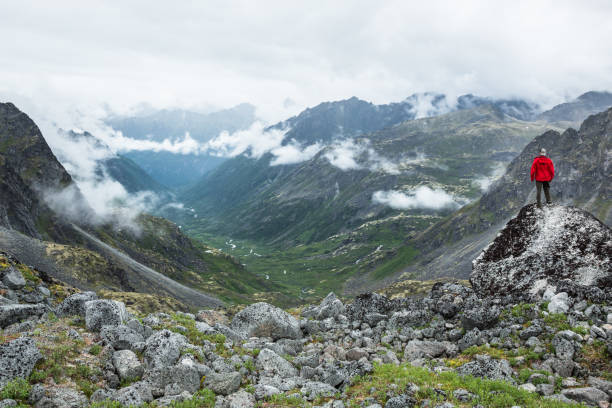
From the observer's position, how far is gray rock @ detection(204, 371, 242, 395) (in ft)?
52.2

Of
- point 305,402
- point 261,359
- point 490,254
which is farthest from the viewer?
point 490,254

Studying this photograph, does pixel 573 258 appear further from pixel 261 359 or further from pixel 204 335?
pixel 204 335

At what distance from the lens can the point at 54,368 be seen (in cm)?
1499

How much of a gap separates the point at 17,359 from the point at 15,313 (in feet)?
28.9

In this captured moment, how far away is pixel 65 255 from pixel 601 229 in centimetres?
A: 17156

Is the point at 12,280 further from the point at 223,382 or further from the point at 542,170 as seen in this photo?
the point at 542,170

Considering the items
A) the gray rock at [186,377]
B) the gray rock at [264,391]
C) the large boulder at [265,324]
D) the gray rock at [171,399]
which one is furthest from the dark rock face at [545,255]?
the gray rock at [171,399]

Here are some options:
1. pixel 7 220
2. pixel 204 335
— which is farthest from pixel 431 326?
pixel 7 220

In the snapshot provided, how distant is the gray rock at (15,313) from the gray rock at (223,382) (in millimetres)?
13175

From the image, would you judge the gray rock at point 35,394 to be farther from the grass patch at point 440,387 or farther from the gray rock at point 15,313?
the grass patch at point 440,387

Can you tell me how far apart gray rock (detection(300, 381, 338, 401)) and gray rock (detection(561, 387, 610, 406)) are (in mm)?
9696

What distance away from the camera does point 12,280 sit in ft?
99.8

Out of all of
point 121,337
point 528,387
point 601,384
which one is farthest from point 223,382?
point 601,384

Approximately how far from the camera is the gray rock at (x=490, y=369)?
16.4 metres
